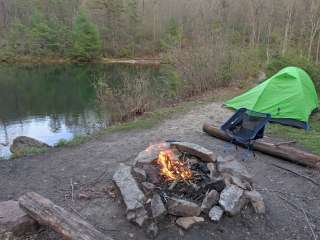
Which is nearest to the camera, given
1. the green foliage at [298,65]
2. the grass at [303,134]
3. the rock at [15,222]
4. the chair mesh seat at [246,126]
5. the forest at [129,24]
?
the rock at [15,222]

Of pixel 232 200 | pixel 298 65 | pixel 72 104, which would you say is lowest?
pixel 72 104

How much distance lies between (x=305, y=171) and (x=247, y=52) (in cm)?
933

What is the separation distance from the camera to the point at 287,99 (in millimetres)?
8477

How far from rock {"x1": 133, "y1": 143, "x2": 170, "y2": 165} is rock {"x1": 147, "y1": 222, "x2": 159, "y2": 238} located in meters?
1.05

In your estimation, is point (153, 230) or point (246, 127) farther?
point (246, 127)

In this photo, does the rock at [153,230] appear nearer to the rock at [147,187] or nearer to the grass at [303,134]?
the rock at [147,187]

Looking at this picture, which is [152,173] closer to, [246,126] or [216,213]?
[216,213]

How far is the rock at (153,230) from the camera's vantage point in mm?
3818

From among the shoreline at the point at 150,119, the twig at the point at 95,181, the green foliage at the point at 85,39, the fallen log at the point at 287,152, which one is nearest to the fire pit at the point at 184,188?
the twig at the point at 95,181

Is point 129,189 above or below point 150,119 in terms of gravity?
above

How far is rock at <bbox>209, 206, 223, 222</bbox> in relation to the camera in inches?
158

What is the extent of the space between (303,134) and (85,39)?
3298 cm

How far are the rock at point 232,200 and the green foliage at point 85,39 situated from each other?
35.4 m

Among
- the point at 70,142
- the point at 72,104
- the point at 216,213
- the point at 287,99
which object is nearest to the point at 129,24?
the point at 72,104
